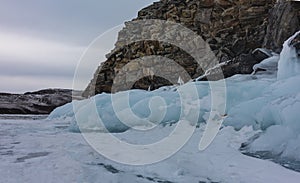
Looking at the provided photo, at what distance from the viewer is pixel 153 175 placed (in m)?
2.26

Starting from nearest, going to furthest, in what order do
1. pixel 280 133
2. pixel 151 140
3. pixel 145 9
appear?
pixel 280 133 < pixel 151 140 < pixel 145 9

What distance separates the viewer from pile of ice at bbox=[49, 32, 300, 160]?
2978mm

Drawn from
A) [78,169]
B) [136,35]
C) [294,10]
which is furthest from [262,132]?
[136,35]

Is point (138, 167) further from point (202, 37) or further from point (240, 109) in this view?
point (202, 37)

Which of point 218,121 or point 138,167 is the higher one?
point 218,121

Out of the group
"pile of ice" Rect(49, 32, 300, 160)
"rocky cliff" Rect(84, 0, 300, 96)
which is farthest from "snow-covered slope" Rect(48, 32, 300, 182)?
"rocky cliff" Rect(84, 0, 300, 96)

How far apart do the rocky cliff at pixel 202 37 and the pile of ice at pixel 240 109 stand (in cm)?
312

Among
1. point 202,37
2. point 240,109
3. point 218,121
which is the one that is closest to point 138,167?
point 240,109

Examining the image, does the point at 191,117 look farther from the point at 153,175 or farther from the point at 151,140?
the point at 153,175

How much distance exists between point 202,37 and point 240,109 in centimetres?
1512

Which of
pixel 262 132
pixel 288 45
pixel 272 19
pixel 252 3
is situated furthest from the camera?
pixel 252 3

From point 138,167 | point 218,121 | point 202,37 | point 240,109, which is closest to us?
point 138,167

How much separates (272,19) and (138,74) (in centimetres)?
1038

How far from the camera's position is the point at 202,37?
18.6m
